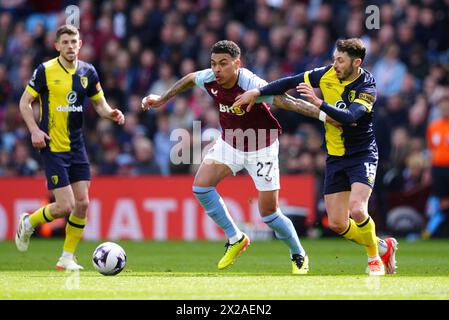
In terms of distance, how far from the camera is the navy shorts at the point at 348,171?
9.57 m

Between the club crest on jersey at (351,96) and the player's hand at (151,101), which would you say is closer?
the club crest on jersey at (351,96)

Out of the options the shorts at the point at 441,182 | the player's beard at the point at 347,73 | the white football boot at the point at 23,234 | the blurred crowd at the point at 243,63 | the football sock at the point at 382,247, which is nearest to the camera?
the player's beard at the point at 347,73

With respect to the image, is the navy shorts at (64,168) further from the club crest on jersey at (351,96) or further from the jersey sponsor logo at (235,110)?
the club crest on jersey at (351,96)

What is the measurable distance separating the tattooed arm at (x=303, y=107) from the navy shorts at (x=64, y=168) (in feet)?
7.50

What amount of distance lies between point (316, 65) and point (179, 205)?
3.36 meters

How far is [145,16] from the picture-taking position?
19203 mm

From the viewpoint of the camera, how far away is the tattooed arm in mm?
9359

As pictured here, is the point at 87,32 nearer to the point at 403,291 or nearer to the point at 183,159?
the point at 183,159

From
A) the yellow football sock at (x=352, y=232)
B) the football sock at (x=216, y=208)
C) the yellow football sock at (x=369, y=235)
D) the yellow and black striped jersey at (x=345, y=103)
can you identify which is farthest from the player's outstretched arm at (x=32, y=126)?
the yellow football sock at (x=369, y=235)

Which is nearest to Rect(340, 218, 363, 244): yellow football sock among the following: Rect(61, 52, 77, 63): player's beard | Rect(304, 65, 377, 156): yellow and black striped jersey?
Rect(304, 65, 377, 156): yellow and black striped jersey

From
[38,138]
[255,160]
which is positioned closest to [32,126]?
[38,138]

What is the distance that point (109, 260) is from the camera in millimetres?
9242

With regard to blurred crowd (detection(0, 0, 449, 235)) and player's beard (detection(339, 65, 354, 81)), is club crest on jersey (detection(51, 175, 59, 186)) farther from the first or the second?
blurred crowd (detection(0, 0, 449, 235))

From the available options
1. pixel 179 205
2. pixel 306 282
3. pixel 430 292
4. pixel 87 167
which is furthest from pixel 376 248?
pixel 179 205
